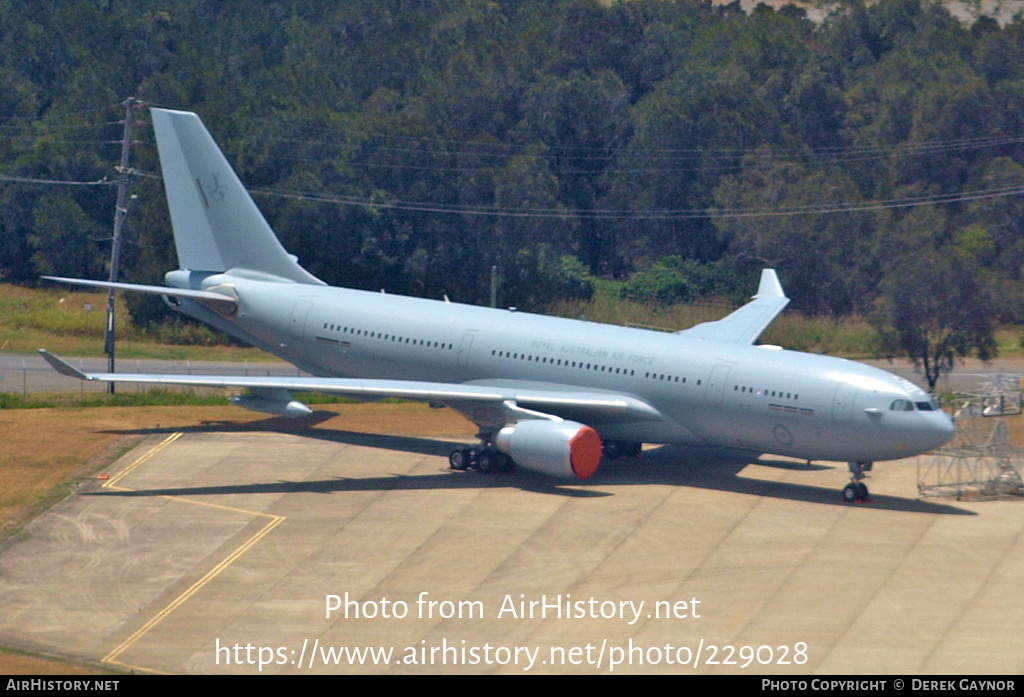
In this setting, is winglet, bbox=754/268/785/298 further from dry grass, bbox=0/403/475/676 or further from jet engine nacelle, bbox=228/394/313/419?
jet engine nacelle, bbox=228/394/313/419

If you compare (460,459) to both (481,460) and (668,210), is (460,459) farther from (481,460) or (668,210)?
(668,210)

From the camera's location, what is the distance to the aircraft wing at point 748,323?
51.8 meters

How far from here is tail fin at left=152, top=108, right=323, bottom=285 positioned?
51.8 m

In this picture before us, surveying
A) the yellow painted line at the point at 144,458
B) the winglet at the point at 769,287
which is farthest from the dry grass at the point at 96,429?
the winglet at the point at 769,287

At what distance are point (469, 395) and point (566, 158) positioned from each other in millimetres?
66402

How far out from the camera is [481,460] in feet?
144

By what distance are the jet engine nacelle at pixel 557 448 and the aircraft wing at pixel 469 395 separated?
1413mm

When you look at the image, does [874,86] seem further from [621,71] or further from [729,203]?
[729,203]

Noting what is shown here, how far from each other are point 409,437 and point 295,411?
7529 mm

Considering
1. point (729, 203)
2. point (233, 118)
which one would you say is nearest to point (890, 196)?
point (729, 203)

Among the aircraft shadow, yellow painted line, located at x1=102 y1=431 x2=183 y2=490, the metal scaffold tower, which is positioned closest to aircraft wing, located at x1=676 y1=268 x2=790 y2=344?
the aircraft shadow

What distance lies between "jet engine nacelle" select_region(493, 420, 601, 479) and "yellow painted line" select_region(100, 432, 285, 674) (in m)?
7.70

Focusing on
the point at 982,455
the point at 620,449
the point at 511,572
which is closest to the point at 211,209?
the point at 620,449
